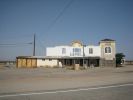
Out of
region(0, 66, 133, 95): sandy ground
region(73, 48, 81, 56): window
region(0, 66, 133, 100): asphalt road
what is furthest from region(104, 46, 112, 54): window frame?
region(0, 66, 133, 100): asphalt road

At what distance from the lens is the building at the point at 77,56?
56750mm

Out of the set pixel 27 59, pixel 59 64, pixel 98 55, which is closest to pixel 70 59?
pixel 59 64

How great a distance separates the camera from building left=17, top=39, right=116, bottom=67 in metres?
56.8

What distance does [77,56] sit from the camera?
58406 millimetres

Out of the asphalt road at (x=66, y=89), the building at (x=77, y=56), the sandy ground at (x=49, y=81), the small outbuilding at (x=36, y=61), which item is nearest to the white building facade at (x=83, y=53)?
the building at (x=77, y=56)

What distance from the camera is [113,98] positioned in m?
11.3

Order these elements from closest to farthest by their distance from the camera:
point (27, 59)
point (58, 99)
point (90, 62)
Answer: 1. point (58, 99)
2. point (27, 59)
3. point (90, 62)

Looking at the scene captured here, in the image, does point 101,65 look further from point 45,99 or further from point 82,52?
point 45,99

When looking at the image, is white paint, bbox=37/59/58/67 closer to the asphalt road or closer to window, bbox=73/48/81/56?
window, bbox=73/48/81/56

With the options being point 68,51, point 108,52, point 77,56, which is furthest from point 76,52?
point 108,52

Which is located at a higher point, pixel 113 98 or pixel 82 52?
pixel 82 52

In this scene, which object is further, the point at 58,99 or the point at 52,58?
the point at 52,58

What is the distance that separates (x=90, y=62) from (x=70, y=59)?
5533 mm

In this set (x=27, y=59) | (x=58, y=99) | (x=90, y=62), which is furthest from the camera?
(x=90, y=62)
